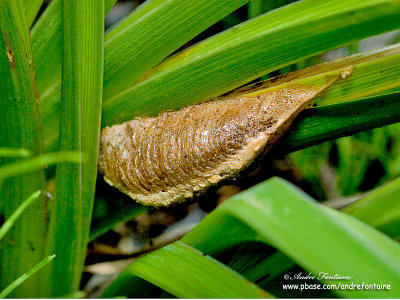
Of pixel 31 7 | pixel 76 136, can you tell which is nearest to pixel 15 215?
pixel 76 136

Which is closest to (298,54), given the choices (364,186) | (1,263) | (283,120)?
(283,120)

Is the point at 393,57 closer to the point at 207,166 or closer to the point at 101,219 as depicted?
the point at 207,166

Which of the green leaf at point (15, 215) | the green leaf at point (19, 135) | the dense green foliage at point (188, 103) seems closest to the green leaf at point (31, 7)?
the dense green foliage at point (188, 103)

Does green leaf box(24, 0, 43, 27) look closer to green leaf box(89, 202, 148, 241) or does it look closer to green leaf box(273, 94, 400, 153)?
green leaf box(89, 202, 148, 241)

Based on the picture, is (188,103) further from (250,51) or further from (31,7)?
(31,7)

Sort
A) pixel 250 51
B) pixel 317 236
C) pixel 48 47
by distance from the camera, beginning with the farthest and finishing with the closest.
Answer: pixel 48 47 → pixel 250 51 → pixel 317 236

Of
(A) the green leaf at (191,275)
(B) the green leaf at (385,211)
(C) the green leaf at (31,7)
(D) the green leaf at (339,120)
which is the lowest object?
(A) the green leaf at (191,275)

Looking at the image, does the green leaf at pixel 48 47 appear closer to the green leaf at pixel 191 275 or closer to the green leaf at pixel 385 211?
the green leaf at pixel 191 275
